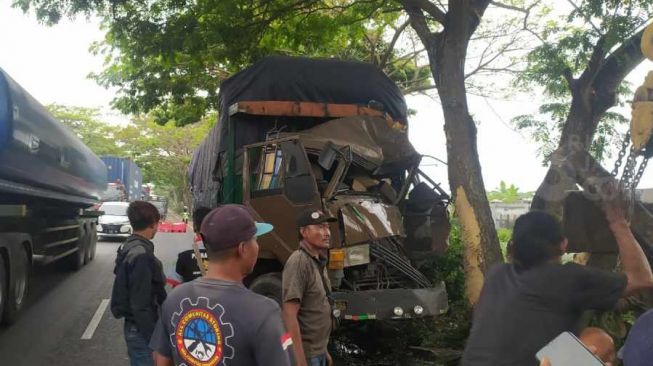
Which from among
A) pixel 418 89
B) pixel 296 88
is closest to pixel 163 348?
pixel 296 88

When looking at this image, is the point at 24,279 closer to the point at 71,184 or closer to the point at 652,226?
the point at 71,184

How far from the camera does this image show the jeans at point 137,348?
150 inches

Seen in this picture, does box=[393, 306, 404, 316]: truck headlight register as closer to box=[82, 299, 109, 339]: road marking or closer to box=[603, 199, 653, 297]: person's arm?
box=[603, 199, 653, 297]: person's arm

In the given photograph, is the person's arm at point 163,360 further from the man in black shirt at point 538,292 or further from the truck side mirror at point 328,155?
the truck side mirror at point 328,155

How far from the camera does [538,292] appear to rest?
7.61ft

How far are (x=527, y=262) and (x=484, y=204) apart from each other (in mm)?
4415

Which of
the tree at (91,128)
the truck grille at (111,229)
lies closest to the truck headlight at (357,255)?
the truck grille at (111,229)

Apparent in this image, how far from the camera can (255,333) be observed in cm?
195

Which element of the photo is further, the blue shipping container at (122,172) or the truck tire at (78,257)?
the blue shipping container at (122,172)

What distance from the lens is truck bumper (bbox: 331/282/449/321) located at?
585 centimetres

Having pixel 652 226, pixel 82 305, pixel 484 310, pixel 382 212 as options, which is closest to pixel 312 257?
pixel 484 310

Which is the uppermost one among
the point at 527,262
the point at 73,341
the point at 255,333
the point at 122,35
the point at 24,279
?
the point at 122,35

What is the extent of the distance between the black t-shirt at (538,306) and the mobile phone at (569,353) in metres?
0.49

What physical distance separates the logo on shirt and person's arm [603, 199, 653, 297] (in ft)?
4.88
